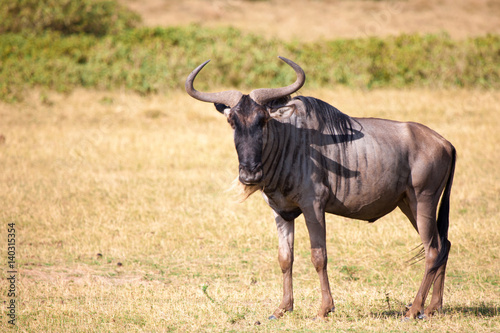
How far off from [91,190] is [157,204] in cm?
153

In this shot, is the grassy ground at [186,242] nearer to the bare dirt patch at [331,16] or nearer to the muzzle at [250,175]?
the muzzle at [250,175]

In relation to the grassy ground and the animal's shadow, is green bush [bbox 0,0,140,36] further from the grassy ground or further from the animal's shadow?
the animal's shadow

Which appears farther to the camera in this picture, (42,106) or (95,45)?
(95,45)

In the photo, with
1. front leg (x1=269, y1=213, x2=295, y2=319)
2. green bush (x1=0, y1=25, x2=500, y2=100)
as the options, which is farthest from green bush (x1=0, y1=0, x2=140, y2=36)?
front leg (x1=269, y1=213, x2=295, y2=319)

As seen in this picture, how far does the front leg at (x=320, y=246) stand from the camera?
21.1ft

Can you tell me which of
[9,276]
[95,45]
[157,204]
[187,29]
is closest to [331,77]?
[187,29]

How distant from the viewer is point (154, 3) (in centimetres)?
3741

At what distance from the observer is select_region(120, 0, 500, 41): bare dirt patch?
2992 cm

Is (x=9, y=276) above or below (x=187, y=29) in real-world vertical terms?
below

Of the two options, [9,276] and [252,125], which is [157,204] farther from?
[252,125]

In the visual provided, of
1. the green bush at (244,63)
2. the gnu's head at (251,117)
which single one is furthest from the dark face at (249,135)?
the green bush at (244,63)

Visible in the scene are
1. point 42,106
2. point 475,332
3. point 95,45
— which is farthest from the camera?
point 95,45

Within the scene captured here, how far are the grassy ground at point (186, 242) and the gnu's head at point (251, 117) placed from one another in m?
1.70

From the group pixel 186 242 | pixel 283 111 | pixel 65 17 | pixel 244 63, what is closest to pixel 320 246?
pixel 283 111
